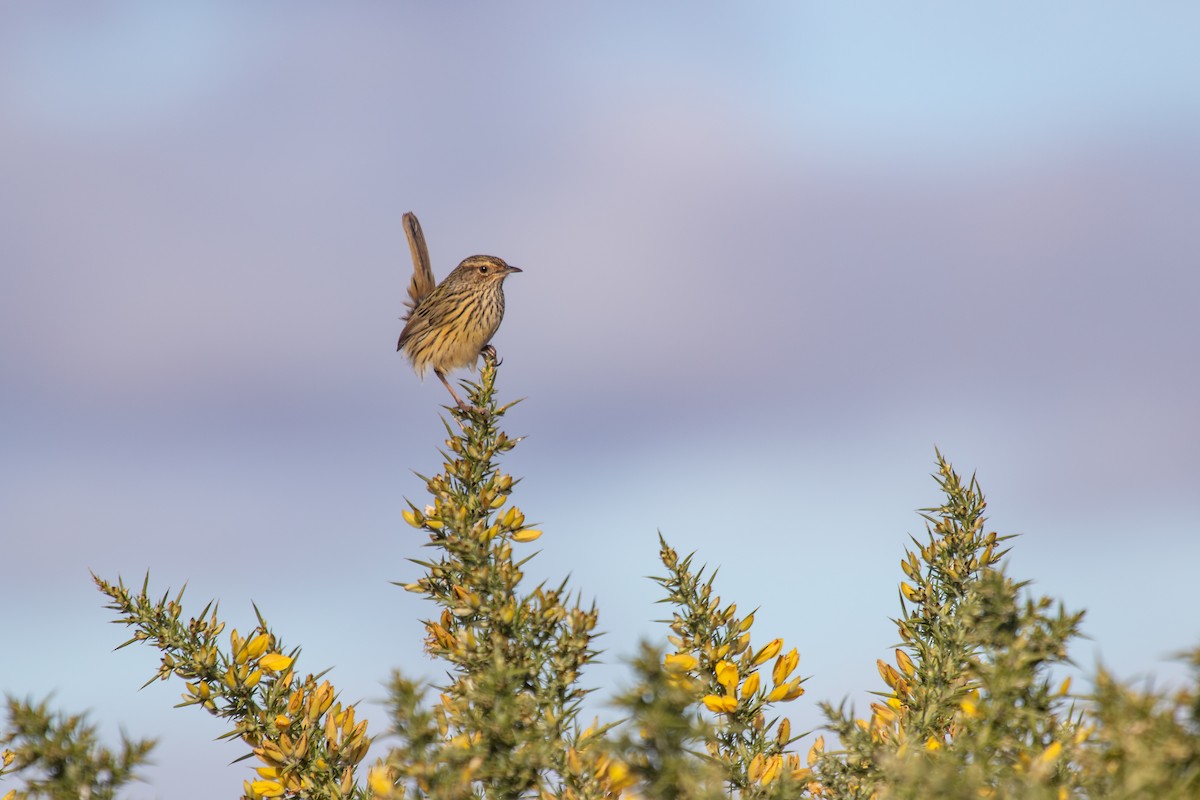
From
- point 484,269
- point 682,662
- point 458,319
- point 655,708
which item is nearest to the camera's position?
point 655,708

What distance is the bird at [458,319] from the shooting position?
1347 centimetres

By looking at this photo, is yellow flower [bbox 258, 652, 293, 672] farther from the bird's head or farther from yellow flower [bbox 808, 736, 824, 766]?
the bird's head

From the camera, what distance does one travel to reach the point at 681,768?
2891 millimetres

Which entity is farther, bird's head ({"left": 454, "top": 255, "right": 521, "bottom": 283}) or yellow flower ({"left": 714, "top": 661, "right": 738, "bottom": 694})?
bird's head ({"left": 454, "top": 255, "right": 521, "bottom": 283})

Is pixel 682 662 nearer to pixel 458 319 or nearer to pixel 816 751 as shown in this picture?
pixel 816 751

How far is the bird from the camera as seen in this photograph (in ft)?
44.2

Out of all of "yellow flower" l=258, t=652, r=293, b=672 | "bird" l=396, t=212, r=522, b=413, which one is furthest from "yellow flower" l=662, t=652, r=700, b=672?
"bird" l=396, t=212, r=522, b=413

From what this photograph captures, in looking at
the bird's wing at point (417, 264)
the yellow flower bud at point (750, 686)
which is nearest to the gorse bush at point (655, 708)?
the yellow flower bud at point (750, 686)

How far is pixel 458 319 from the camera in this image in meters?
13.6

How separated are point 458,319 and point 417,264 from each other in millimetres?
2832

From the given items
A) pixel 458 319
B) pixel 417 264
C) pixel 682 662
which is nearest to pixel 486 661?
pixel 682 662

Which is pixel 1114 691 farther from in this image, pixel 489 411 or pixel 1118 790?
pixel 489 411

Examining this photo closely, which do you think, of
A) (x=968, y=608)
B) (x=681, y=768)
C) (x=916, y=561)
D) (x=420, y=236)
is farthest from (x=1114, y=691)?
(x=420, y=236)

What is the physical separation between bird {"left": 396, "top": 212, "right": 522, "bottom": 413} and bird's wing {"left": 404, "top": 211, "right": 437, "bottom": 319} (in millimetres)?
563
